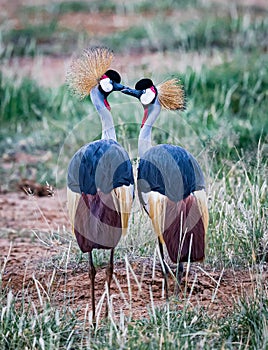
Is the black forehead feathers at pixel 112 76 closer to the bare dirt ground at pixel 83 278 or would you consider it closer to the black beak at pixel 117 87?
the black beak at pixel 117 87

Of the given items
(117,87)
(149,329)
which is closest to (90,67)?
(117,87)

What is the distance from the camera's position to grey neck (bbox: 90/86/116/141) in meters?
3.82

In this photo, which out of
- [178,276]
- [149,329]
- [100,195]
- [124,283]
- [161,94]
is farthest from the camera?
[124,283]

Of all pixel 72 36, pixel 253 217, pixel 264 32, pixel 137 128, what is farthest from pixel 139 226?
pixel 72 36

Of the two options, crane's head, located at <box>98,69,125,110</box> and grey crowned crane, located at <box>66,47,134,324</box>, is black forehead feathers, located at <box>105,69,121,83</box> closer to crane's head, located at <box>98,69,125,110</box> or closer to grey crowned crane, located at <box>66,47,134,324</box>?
crane's head, located at <box>98,69,125,110</box>

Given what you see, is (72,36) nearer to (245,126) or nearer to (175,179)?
(245,126)

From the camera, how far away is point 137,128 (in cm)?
666

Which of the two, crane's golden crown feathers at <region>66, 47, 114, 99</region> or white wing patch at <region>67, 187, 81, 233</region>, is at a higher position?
crane's golden crown feathers at <region>66, 47, 114, 99</region>

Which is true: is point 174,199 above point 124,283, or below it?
above

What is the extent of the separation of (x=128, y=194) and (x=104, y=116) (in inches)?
15.0

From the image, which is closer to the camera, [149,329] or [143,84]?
[149,329]

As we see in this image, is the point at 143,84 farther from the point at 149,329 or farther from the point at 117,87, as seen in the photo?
the point at 149,329

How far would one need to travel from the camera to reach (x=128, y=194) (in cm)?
369

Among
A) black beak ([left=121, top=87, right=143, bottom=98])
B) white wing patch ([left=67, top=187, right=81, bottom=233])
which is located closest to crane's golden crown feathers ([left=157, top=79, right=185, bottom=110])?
black beak ([left=121, top=87, right=143, bottom=98])
